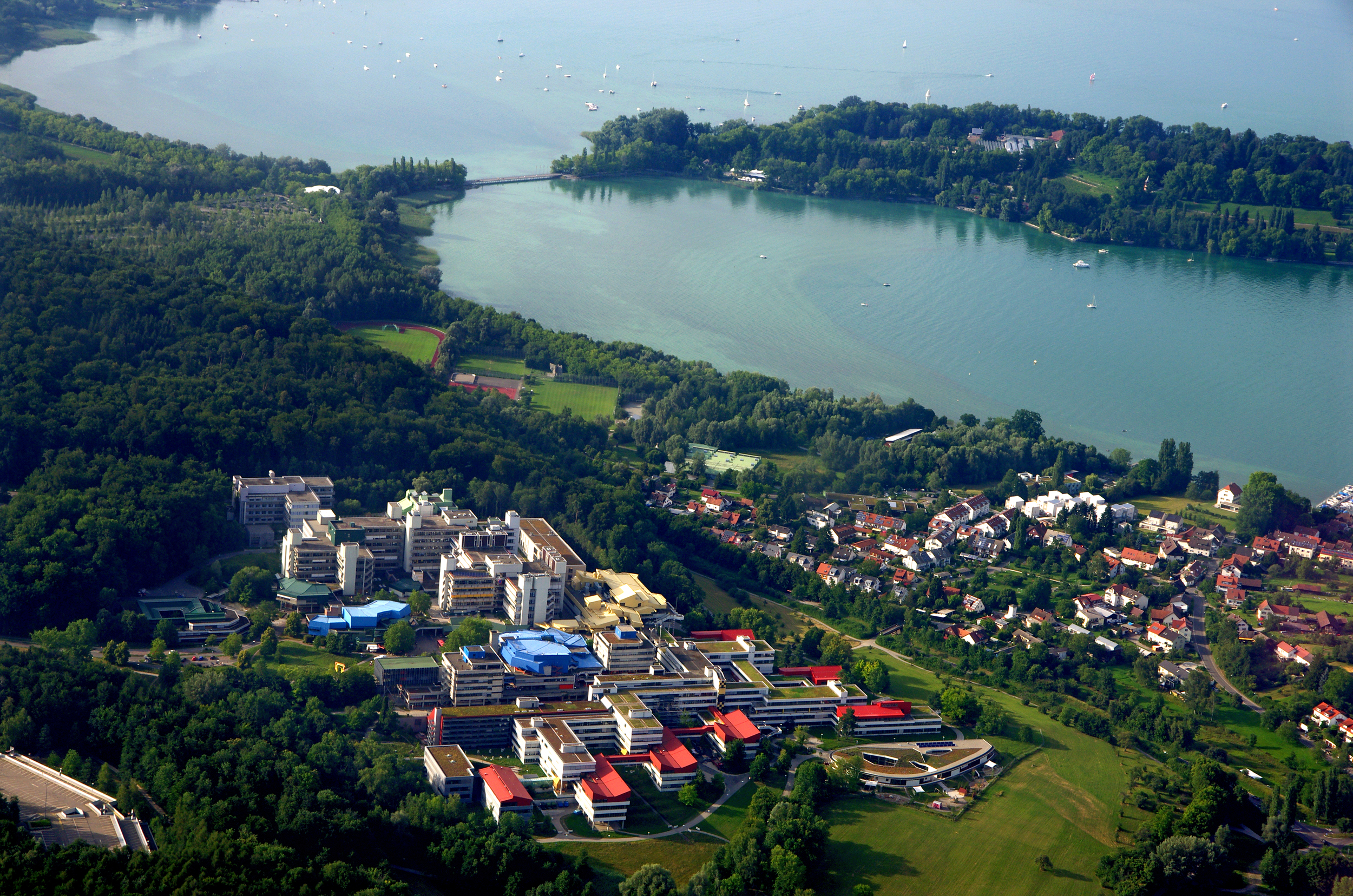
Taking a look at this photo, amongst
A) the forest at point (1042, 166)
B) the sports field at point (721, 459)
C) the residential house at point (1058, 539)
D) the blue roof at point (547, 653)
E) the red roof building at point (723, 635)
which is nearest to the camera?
the blue roof at point (547, 653)

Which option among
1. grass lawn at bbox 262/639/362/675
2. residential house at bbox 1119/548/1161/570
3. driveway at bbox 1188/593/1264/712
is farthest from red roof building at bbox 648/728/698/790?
residential house at bbox 1119/548/1161/570

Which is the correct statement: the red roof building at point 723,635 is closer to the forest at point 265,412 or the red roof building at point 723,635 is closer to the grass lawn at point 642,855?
the forest at point 265,412

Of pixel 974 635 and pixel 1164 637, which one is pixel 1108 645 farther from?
pixel 974 635

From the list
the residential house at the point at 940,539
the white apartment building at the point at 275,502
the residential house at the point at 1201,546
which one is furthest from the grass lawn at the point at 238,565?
the residential house at the point at 1201,546

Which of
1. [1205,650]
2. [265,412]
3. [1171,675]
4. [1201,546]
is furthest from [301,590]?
[1201,546]

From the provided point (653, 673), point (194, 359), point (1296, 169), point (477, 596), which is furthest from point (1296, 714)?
point (1296, 169)

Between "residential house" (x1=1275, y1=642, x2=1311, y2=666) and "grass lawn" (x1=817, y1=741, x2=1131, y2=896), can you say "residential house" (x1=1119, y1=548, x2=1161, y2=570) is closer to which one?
"residential house" (x1=1275, y1=642, x2=1311, y2=666)

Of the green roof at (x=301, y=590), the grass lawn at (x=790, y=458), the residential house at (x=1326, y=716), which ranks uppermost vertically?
the grass lawn at (x=790, y=458)
